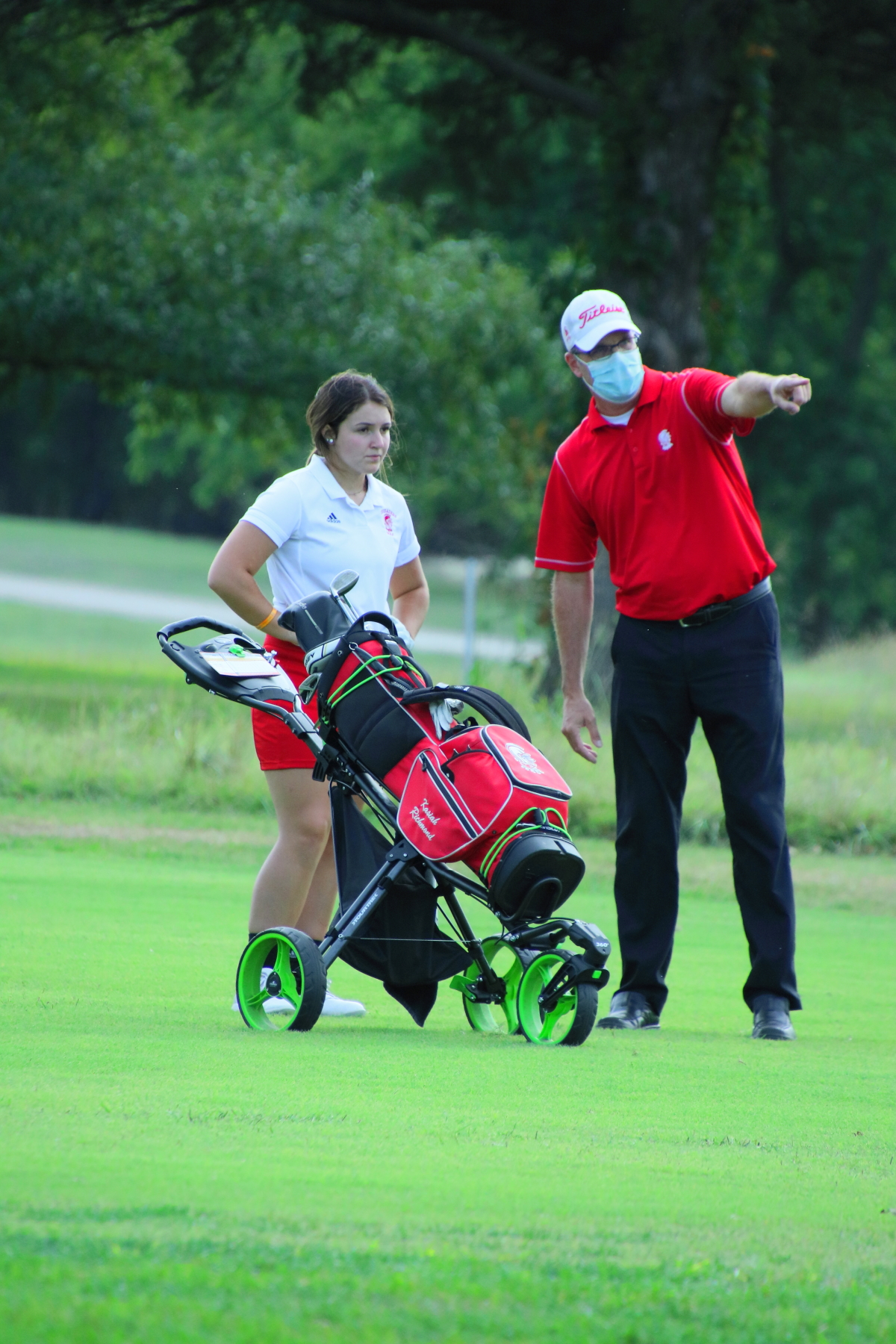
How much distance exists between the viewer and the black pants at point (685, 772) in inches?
213

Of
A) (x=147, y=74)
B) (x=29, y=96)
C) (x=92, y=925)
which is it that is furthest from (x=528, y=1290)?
(x=147, y=74)

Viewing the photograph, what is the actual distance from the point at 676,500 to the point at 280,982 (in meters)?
1.74

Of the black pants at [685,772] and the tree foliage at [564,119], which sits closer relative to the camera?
the black pants at [685,772]

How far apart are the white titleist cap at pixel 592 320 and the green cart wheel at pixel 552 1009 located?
1736mm

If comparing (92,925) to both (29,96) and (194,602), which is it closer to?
(29,96)

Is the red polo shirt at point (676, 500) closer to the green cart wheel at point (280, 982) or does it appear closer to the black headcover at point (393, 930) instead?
the black headcover at point (393, 930)

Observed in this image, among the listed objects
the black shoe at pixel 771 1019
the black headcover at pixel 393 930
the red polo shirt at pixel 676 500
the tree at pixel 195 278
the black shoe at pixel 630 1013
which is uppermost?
the tree at pixel 195 278

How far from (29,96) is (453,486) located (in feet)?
68.4

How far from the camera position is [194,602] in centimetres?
4197

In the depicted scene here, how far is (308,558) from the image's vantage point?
210 inches

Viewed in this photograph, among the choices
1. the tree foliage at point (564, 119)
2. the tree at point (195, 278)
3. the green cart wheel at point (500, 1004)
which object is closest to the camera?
the green cart wheel at point (500, 1004)

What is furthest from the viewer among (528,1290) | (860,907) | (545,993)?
(860,907)

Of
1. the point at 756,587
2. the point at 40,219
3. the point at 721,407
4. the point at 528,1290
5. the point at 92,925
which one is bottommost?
the point at 92,925

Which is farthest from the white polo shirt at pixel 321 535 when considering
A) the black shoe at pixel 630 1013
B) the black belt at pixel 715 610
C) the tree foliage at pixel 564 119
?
the tree foliage at pixel 564 119
